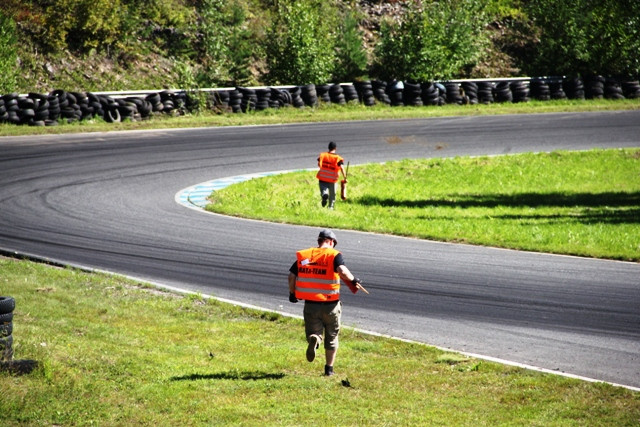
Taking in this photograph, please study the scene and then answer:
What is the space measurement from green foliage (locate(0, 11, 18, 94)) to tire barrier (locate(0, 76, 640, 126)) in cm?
263

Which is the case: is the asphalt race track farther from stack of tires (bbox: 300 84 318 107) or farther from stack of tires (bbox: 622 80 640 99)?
stack of tires (bbox: 622 80 640 99)

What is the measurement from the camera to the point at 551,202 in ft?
77.3

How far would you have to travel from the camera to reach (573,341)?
36.2 feet

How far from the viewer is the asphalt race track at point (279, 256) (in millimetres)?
11477

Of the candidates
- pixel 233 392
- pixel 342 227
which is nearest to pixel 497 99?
pixel 342 227

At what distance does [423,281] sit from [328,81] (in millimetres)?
28319

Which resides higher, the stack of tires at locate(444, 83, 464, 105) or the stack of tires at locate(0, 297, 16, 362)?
the stack of tires at locate(444, 83, 464, 105)

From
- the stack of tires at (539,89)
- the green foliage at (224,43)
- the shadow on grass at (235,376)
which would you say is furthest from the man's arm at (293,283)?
the stack of tires at (539,89)

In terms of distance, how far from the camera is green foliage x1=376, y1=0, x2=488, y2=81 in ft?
135

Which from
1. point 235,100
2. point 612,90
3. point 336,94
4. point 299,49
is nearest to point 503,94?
point 612,90

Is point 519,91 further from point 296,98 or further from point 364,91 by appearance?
point 296,98

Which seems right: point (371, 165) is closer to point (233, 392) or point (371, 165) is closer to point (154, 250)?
point (154, 250)

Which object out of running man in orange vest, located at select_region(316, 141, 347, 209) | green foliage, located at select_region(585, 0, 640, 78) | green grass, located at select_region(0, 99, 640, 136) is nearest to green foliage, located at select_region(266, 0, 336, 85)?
green grass, located at select_region(0, 99, 640, 136)

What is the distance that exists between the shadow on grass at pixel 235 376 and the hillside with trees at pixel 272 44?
87.5 feet
